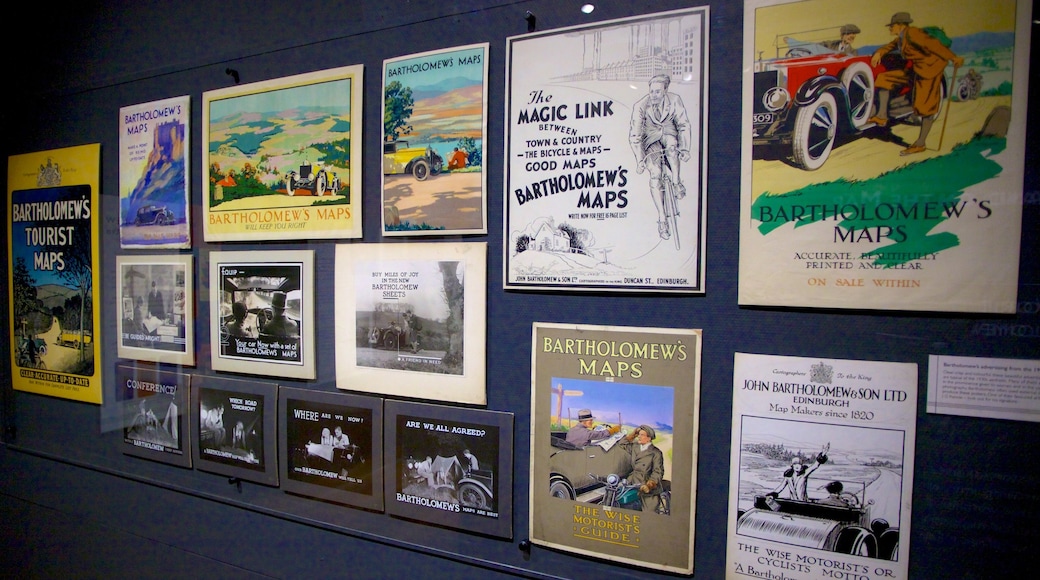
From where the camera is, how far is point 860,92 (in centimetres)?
118

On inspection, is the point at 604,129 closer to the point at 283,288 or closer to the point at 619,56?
the point at 619,56

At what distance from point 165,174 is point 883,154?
2.23 metres

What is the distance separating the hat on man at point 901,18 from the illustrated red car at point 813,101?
62 mm

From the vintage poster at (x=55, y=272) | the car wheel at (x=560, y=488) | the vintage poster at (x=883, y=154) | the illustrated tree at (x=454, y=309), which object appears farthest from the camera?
the vintage poster at (x=55, y=272)

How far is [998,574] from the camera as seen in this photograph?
113 centimetres

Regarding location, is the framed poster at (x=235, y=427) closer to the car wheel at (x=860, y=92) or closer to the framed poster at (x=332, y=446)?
the framed poster at (x=332, y=446)

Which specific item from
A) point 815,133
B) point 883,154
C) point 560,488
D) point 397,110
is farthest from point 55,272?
point 883,154

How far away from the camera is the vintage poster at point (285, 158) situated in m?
1.69

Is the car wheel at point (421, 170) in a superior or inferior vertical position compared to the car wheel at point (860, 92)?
inferior

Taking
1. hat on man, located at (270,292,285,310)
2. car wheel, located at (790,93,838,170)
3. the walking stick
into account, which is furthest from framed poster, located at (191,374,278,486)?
the walking stick

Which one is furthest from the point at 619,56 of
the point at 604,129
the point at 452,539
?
the point at 452,539

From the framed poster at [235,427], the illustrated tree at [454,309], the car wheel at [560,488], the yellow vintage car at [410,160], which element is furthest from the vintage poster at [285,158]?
the car wheel at [560,488]

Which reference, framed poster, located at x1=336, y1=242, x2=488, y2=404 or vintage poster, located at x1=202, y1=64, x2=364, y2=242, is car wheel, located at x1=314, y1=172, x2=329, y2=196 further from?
framed poster, located at x1=336, y1=242, x2=488, y2=404

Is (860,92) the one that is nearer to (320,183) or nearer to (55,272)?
(320,183)
